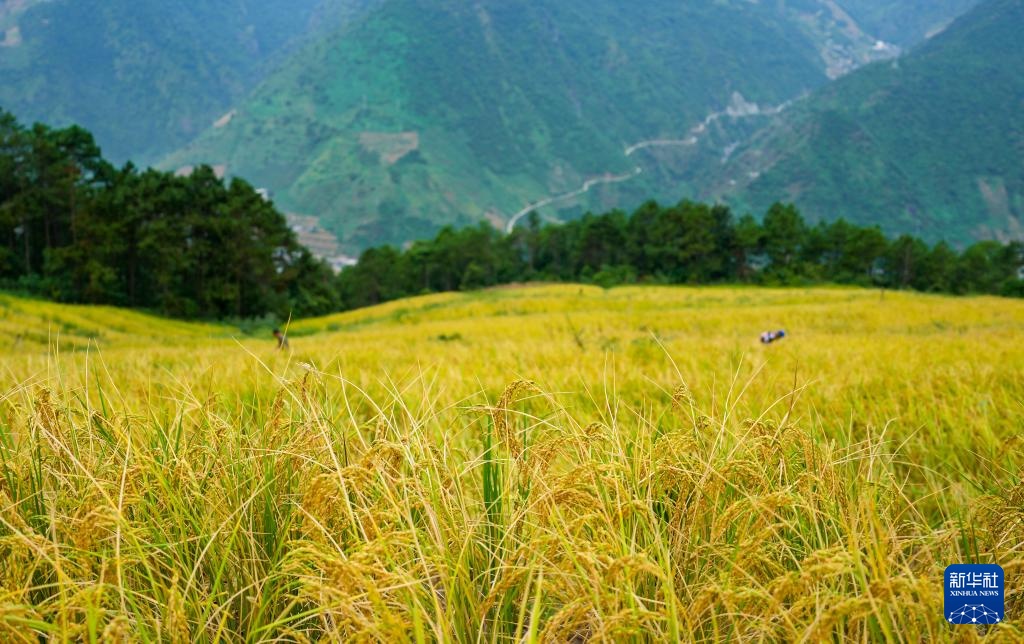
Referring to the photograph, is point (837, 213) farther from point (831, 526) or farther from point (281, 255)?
point (831, 526)

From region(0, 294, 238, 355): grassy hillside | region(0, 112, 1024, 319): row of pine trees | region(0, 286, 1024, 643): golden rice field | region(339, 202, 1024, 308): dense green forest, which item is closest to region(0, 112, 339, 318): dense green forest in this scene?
region(0, 112, 1024, 319): row of pine trees

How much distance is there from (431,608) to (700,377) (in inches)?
140

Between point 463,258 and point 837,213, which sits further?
point 837,213

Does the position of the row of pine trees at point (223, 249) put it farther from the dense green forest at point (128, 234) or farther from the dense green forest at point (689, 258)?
the dense green forest at point (689, 258)

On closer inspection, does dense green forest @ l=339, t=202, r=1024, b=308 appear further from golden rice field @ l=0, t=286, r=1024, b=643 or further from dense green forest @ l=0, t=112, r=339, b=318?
golden rice field @ l=0, t=286, r=1024, b=643

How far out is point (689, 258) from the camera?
254 ft

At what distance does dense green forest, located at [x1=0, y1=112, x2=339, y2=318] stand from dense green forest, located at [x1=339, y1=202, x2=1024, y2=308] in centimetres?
3262

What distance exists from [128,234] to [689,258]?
64338 mm

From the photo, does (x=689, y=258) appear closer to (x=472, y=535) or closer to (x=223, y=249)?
(x=223, y=249)

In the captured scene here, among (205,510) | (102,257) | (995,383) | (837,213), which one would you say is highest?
(837,213)

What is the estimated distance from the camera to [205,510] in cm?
170

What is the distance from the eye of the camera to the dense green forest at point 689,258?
236ft

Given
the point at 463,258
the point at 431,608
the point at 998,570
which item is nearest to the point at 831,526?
the point at 998,570

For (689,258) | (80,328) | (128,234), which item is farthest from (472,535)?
(689,258)
